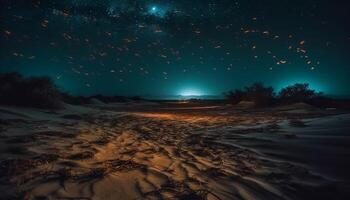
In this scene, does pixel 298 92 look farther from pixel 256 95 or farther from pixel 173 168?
pixel 173 168

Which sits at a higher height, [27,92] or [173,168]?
[27,92]

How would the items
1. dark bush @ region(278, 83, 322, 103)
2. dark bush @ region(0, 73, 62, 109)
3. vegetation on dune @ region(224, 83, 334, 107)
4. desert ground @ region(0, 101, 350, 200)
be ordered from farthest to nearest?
dark bush @ region(278, 83, 322, 103)
vegetation on dune @ region(224, 83, 334, 107)
dark bush @ region(0, 73, 62, 109)
desert ground @ region(0, 101, 350, 200)

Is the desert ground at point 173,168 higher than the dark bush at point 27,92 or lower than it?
lower

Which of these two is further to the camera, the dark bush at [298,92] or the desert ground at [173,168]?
the dark bush at [298,92]

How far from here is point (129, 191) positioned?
236cm

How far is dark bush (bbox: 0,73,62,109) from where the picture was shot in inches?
374

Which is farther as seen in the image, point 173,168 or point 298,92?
point 298,92

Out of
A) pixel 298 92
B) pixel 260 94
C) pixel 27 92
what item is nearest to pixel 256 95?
pixel 260 94

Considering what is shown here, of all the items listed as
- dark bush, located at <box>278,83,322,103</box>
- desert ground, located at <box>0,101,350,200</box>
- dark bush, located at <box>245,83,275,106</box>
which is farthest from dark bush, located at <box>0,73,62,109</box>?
dark bush, located at <box>278,83,322,103</box>

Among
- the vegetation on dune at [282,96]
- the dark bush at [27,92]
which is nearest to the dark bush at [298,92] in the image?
the vegetation on dune at [282,96]

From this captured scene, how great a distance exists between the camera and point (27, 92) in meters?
9.74

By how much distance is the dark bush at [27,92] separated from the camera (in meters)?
9.50

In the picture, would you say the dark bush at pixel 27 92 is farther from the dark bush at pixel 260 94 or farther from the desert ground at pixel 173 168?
the dark bush at pixel 260 94

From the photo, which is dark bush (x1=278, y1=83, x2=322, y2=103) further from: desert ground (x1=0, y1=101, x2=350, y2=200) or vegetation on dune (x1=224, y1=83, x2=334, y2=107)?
desert ground (x1=0, y1=101, x2=350, y2=200)
